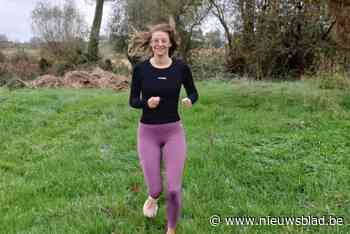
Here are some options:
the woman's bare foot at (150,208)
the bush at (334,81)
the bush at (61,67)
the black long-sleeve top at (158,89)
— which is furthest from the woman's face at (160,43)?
the bush at (61,67)

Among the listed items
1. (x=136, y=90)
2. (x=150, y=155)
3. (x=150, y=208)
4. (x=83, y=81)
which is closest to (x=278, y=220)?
(x=150, y=208)

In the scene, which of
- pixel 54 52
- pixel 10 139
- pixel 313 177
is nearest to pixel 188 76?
pixel 313 177

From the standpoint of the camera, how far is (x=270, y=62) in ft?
56.2


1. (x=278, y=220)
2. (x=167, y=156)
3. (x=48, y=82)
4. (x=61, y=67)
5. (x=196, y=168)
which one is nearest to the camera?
(x=167, y=156)

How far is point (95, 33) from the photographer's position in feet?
76.3

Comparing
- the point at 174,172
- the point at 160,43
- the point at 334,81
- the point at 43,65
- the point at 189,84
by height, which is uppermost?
the point at 160,43

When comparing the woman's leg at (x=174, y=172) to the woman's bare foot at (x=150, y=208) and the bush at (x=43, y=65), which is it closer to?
the woman's bare foot at (x=150, y=208)

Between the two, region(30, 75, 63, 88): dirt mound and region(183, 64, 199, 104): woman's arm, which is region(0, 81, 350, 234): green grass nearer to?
region(183, 64, 199, 104): woman's arm

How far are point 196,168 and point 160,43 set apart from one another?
6.83 ft

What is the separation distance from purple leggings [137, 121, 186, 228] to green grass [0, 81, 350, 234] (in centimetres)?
Result: 34

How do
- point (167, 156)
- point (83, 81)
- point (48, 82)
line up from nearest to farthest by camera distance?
1. point (167, 156)
2. point (83, 81)
3. point (48, 82)

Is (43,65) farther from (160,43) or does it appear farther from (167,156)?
(167,156)

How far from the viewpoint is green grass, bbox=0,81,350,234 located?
3719mm

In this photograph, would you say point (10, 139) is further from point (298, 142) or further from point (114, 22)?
point (114, 22)
